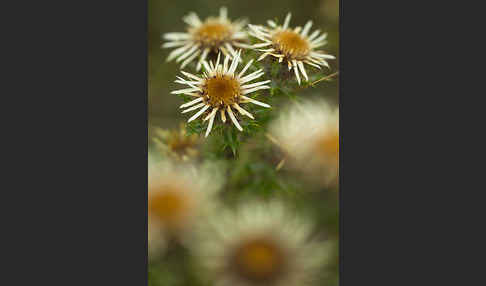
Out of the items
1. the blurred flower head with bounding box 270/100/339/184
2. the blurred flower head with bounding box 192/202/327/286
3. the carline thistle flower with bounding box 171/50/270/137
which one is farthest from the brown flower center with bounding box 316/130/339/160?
the carline thistle flower with bounding box 171/50/270/137

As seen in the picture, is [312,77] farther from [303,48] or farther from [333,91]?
[333,91]

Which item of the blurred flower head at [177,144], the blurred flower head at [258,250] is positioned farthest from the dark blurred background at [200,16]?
the blurred flower head at [258,250]

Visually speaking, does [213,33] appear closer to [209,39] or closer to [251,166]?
[209,39]

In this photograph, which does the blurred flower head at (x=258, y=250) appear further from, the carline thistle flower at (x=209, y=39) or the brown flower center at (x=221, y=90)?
the carline thistle flower at (x=209, y=39)

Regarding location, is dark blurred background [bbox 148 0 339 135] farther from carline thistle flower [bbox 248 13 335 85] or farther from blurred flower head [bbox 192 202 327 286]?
blurred flower head [bbox 192 202 327 286]

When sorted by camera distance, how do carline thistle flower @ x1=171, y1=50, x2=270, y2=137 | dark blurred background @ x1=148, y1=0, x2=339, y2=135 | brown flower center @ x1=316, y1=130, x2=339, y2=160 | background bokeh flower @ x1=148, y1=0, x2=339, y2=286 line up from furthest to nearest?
dark blurred background @ x1=148, y1=0, x2=339, y2=135, brown flower center @ x1=316, y1=130, x2=339, y2=160, background bokeh flower @ x1=148, y1=0, x2=339, y2=286, carline thistle flower @ x1=171, y1=50, x2=270, y2=137

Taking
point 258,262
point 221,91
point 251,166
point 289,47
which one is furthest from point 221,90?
point 258,262
